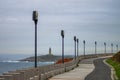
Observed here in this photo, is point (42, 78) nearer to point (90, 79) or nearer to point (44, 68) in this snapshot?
point (44, 68)

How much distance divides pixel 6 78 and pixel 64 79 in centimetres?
1449

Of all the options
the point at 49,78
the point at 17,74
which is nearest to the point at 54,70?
the point at 49,78

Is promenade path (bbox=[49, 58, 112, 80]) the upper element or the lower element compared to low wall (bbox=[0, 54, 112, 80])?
lower

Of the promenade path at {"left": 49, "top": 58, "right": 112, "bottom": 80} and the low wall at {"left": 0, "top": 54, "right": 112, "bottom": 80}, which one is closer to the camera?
the low wall at {"left": 0, "top": 54, "right": 112, "bottom": 80}

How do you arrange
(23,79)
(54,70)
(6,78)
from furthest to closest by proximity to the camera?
(54,70) → (23,79) → (6,78)

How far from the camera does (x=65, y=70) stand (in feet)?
156

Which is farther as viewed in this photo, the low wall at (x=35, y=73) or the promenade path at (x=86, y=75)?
the promenade path at (x=86, y=75)

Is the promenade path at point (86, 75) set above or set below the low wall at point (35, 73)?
below

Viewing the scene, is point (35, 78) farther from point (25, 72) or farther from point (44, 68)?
point (44, 68)

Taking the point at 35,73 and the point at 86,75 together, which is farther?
the point at 86,75

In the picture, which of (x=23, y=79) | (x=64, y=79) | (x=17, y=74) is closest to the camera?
(x=17, y=74)

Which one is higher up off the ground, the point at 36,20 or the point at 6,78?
the point at 36,20

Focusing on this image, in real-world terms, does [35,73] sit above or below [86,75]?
above

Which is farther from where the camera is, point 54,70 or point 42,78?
point 54,70
